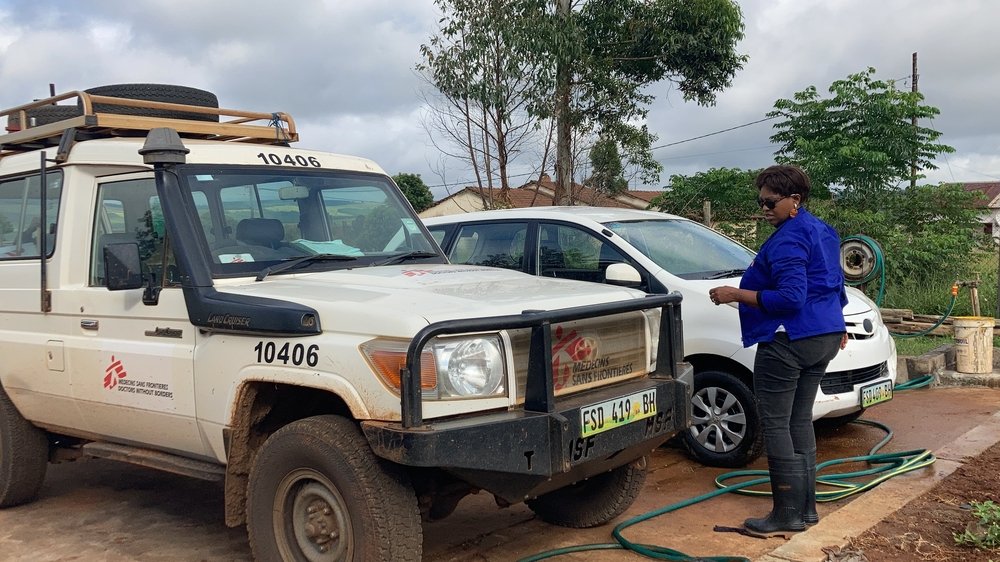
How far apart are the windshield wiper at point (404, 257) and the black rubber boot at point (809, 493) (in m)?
2.28

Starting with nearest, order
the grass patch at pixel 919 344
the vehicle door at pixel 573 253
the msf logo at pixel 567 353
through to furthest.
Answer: the msf logo at pixel 567 353
the vehicle door at pixel 573 253
the grass patch at pixel 919 344

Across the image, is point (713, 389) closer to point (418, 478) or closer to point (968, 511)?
point (968, 511)

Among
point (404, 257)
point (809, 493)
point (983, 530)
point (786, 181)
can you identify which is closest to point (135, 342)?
point (404, 257)

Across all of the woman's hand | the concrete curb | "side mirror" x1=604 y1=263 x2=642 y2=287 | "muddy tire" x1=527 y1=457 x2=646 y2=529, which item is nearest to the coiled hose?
the concrete curb

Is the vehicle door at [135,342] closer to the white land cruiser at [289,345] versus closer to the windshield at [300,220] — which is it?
the white land cruiser at [289,345]

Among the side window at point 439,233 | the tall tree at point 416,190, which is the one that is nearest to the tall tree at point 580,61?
the side window at point 439,233

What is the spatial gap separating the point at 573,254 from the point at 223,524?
308 cm

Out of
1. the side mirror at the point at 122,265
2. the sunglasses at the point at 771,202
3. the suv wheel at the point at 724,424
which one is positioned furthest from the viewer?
the suv wheel at the point at 724,424

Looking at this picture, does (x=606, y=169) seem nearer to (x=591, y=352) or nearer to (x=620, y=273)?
(x=620, y=273)

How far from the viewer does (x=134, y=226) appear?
451 cm

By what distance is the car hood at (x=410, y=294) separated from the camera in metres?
3.34

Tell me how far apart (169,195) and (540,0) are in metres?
10.4

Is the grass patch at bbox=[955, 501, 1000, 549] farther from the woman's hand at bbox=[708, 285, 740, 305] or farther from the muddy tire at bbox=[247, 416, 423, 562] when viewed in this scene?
the muddy tire at bbox=[247, 416, 423, 562]

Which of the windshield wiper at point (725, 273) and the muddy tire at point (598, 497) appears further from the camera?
the windshield wiper at point (725, 273)
